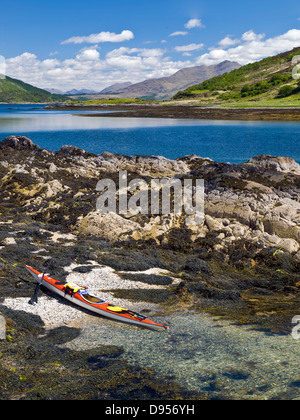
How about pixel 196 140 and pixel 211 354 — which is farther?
pixel 196 140

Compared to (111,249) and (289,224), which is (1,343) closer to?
(111,249)

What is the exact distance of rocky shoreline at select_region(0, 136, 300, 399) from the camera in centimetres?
1980

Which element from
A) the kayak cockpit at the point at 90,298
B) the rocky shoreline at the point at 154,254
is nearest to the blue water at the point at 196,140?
the rocky shoreline at the point at 154,254

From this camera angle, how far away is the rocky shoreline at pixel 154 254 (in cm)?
1980

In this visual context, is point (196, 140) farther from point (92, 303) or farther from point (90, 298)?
point (92, 303)

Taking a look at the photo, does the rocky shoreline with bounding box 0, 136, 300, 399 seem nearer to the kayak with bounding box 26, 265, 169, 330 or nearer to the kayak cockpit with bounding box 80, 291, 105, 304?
the kayak with bounding box 26, 265, 169, 330

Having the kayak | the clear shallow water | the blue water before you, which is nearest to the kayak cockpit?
the kayak

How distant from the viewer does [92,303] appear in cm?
2256

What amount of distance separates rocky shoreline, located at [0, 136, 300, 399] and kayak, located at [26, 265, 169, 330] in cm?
158

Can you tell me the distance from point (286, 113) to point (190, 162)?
330 ft

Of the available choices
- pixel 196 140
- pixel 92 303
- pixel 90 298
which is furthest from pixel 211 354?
pixel 196 140

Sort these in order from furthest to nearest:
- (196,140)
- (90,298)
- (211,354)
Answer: (196,140)
(90,298)
(211,354)

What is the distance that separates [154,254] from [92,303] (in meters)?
10.6

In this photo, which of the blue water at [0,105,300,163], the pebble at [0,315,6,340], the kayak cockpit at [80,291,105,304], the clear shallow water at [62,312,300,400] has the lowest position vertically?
the clear shallow water at [62,312,300,400]
